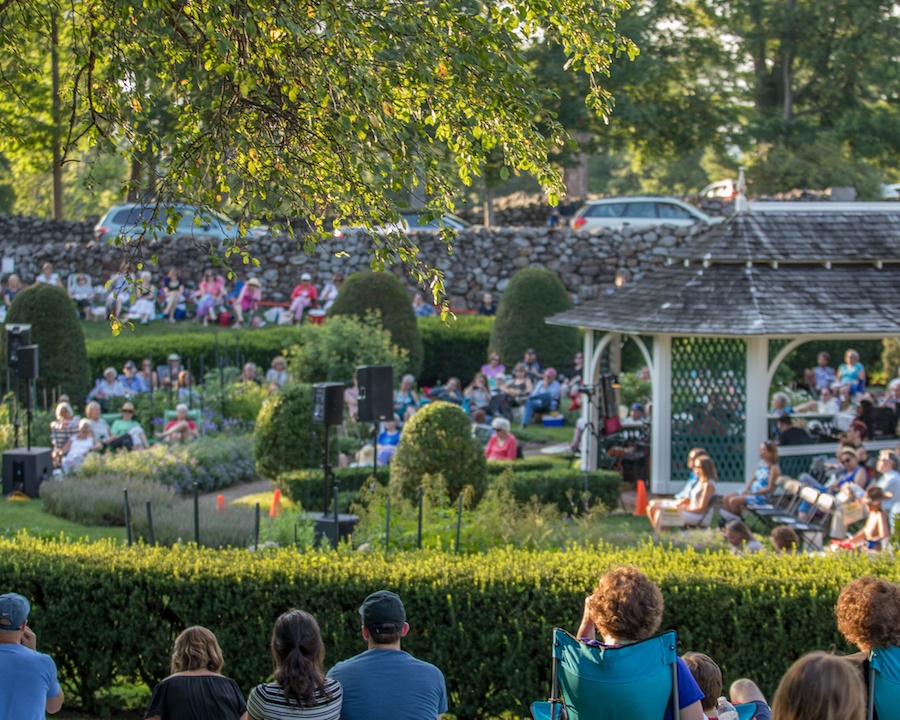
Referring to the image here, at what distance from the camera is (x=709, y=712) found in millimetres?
4305

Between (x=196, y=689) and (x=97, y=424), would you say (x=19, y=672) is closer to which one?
(x=196, y=689)

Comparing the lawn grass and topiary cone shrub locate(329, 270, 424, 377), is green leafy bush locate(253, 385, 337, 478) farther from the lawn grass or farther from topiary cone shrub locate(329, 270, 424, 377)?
topiary cone shrub locate(329, 270, 424, 377)

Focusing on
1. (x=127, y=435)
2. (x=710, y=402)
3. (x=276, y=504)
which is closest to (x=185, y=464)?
(x=127, y=435)

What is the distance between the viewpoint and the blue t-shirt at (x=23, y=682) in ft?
14.6

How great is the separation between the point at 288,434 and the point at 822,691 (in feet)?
33.9

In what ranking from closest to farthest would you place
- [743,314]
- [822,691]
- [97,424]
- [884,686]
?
[822,691], [884,686], [743,314], [97,424]

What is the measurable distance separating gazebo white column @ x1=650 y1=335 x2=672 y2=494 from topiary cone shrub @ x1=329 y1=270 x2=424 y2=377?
7.30m

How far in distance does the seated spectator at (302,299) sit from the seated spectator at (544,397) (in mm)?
6682

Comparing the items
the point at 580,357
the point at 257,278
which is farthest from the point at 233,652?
the point at 257,278

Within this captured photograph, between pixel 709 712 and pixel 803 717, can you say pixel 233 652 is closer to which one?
pixel 709 712

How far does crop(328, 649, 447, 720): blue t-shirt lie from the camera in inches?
164

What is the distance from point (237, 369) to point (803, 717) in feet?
53.9

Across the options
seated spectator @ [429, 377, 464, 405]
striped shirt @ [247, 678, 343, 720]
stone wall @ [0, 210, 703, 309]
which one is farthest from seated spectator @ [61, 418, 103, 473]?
stone wall @ [0, 210, 703, 309]

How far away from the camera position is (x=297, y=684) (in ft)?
13.7
